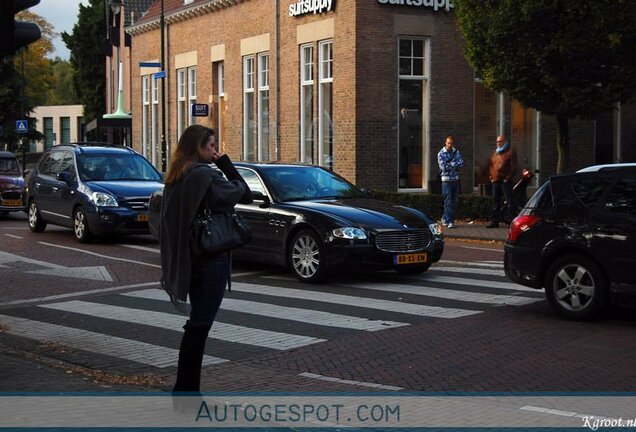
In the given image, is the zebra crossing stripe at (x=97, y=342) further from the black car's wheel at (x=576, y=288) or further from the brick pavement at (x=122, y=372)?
the black car's wheel at (x=576, y=288)

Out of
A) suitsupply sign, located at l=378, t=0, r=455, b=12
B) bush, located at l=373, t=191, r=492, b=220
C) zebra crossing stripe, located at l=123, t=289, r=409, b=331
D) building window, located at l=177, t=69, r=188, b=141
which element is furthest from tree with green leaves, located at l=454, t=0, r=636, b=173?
building window, located at l=177, t=69, r=188, b=141

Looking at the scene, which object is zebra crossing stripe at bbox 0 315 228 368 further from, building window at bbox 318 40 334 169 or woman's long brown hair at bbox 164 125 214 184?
building window at bbox 318 40 334 169

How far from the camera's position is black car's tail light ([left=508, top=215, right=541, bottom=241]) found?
1020cm

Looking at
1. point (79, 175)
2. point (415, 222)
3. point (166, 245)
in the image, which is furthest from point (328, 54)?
point (166, 245)

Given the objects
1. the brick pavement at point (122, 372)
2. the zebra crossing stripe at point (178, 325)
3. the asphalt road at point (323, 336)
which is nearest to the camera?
the brick pavement at point (122, 372)

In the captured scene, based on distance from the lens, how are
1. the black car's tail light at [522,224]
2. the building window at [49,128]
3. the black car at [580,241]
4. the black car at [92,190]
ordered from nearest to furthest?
the black car at [580,241] → the black car's tail light at [522,224] → the black car at [92,190] → the building window at [49,128]

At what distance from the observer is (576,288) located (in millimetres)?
9695

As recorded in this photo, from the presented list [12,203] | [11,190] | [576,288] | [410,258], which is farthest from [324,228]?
[11,190]

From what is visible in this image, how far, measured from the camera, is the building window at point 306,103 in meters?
27.9

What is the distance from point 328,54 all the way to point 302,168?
526 inches

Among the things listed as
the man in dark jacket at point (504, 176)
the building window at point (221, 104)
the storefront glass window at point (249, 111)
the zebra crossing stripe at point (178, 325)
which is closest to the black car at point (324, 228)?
the zebra crossing stripe at point (178, 325)

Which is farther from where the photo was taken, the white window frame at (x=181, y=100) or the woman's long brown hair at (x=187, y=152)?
the white window frame at (x=181, y=100)

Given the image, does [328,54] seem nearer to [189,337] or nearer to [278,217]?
[278,217]

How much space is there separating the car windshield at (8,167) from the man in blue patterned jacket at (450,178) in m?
12.0
